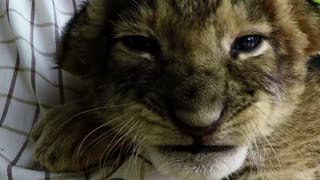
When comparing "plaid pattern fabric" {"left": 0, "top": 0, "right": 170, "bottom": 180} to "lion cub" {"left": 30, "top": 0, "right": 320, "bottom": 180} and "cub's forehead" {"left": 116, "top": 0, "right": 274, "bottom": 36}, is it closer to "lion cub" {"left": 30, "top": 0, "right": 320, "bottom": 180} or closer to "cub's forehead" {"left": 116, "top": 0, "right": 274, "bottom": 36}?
"lion cub" {"left": 30, "top": 0, "right": 320, "bottom": 180}

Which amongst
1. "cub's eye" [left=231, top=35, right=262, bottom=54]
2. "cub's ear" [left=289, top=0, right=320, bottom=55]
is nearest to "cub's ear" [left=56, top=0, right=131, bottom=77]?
"cub's eye" [left=231, top=35, right=262, bottom=54]

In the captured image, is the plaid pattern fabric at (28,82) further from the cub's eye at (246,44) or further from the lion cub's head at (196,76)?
the cub's eye at (246,44)

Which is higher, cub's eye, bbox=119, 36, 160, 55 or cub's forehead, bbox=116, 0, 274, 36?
cub's forehead, bbox=116, 0, 274, 36

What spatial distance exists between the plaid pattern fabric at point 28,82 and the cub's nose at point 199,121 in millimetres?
202

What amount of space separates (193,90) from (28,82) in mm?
512

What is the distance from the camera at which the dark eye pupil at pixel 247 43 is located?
46.8 inches

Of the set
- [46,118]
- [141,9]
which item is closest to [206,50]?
[141,9]

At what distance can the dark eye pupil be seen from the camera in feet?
3.90

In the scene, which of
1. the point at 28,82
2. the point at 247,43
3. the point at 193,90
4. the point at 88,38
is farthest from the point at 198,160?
the point at 28,82

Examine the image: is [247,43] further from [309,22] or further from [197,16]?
[309,22]

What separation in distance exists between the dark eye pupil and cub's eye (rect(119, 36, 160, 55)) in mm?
133

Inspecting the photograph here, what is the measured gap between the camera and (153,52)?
1198 mm

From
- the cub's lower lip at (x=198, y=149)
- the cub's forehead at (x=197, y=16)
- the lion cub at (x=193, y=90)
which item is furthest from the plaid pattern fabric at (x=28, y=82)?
the cub's forehead at (x=197, y=16)

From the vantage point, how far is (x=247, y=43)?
1201 mm
